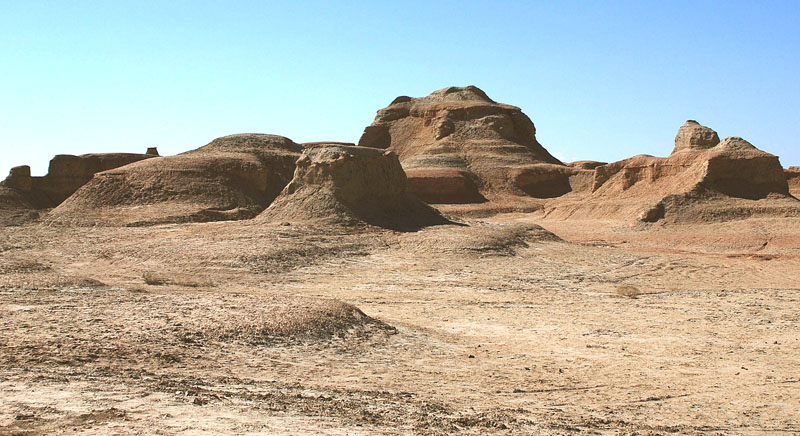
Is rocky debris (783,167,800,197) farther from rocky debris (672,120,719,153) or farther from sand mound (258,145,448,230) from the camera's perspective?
sand mound (258,145,448,230)

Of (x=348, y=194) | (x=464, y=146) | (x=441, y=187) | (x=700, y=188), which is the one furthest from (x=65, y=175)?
(x=700, y=188)

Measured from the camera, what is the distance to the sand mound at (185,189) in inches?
1160

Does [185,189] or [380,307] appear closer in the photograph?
[380,307]

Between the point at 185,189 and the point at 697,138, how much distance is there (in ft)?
85.9

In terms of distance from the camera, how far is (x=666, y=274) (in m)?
18.3

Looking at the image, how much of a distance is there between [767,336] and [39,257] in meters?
16.0

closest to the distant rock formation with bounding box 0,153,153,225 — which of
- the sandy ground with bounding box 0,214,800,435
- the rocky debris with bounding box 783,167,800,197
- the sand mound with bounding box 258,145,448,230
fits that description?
the sand mound with bounding box 258,145,448,230

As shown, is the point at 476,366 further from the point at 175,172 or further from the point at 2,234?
the point at 175,172

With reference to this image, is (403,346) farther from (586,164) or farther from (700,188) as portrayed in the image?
(586,164)

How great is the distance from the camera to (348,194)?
2370 centimetres

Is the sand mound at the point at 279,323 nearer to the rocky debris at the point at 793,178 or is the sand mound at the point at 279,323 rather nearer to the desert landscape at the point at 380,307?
the desert landscape at the point at 380,307

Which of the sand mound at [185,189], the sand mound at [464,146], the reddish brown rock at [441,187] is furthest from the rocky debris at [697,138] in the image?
the sand mound at [185,189]

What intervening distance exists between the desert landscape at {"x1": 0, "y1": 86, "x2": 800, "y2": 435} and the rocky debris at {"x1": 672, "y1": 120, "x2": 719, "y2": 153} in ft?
24.4

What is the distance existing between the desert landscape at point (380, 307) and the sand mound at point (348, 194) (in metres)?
0.07
